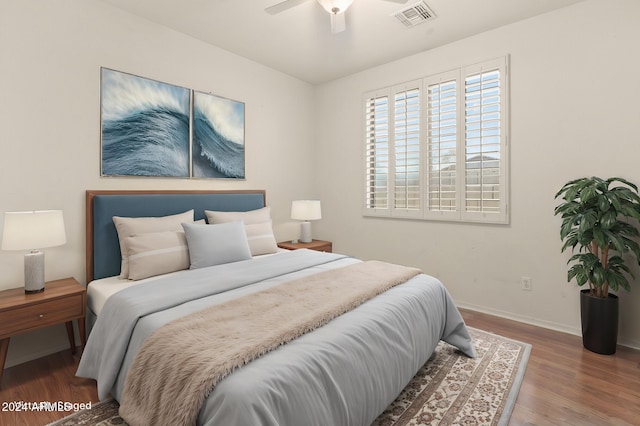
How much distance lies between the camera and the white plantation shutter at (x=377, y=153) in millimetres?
3947

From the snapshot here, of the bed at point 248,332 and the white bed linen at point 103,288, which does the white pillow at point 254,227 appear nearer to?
the bed at point 248,332

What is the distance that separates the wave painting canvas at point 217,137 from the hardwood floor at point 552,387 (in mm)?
1935

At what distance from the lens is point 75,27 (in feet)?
8.30

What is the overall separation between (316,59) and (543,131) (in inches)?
95.6

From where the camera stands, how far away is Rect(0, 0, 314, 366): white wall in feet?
7.48

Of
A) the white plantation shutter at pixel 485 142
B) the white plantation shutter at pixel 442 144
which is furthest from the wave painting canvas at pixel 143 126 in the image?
the white plantation shutter at pixel 485 142

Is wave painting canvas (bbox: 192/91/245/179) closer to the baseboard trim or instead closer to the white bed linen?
the white bed linen

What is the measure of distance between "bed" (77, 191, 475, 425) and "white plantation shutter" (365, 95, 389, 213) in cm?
144

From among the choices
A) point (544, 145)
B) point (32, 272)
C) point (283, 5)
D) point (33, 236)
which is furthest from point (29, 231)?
point (544, 145)

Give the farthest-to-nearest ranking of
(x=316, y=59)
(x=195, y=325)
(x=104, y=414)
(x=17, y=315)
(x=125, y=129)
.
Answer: (x=316, y=59)
(x=125, y=129)
(x=17, y=315)
(x=104, y=414)
(x=195, y=325)

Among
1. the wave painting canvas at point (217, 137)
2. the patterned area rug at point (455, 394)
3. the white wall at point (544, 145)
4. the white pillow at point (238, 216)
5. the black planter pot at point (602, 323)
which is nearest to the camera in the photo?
the patterned area rug at point (455, 394)

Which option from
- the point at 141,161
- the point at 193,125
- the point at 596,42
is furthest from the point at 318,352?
the point at 596,42

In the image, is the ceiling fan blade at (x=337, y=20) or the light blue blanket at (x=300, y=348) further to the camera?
the ceiling fan blade at (x=337, y=20)

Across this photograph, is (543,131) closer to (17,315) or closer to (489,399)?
(489,399)
